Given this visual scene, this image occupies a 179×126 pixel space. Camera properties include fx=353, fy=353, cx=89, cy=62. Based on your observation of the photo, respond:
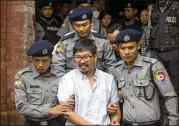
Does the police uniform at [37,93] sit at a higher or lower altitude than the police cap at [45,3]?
lower

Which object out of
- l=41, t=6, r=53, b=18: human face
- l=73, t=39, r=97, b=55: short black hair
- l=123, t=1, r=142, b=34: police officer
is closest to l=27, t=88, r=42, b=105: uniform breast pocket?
l=73, t=39, r=97, b=55: short black hair

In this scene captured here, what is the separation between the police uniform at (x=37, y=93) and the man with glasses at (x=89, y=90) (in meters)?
0.37

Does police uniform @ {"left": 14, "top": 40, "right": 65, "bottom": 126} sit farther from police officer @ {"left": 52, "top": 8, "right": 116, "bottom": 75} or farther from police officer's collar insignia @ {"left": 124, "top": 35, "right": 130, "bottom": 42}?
police officer's collar insignia @ {"left": 124, "top": 35, "right": 130, "bottom": 42}

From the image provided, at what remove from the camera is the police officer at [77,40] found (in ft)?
13.2

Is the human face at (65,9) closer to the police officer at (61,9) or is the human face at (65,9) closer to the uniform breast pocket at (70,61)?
the police officer at (61,9)

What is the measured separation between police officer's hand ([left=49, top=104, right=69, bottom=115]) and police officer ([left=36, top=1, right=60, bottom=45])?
2.81m

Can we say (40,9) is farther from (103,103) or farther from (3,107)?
(103,103)

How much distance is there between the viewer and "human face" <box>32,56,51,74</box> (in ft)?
12.4

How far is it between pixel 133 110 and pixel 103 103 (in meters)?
0.36

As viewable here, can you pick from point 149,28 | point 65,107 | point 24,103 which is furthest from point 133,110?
point 149,28

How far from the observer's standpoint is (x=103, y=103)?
3.42m

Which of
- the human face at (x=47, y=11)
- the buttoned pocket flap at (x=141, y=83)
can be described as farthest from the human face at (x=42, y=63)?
the human face at (x=47, y=11)

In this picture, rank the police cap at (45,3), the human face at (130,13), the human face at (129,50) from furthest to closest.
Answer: the human face at (130,13)
the police cap at (45,3)
the human face at (129,50)

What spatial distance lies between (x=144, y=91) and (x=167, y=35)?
145 centimetres
